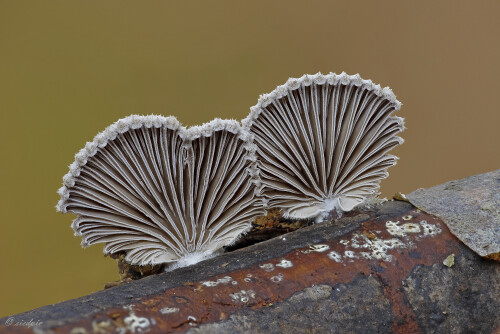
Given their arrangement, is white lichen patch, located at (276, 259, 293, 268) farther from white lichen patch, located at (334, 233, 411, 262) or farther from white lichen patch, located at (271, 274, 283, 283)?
white lichen patch, located at (334, 233, 411, 262)

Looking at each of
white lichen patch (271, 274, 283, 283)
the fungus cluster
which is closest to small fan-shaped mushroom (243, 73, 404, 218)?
the fungus cluster

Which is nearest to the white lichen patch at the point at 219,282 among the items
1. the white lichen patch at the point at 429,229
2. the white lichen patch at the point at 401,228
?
the white lichen patch at the point at 401,228

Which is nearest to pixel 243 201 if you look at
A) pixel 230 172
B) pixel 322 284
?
pixel 230 172

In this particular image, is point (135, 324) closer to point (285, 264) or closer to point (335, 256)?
point (285, 264)

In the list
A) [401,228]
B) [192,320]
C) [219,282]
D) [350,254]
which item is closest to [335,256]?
[350,254]

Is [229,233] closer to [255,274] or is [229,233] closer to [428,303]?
[255,274]
